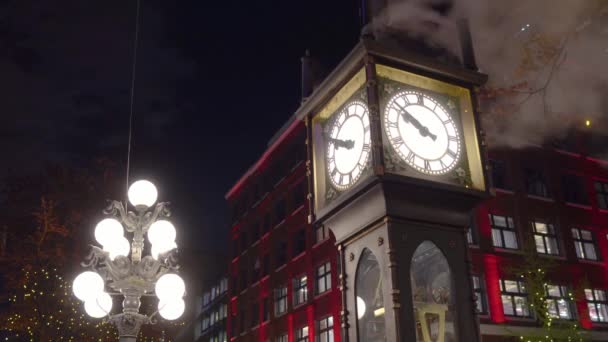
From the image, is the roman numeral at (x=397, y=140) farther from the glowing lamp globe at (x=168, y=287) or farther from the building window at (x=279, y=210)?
the building window at (x=279, y=210)

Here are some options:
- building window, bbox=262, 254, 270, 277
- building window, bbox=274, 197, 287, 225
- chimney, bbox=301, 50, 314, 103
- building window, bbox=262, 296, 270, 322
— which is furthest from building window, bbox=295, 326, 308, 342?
chimney, bbox=301, 50, 314, 103

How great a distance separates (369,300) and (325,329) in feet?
79.6

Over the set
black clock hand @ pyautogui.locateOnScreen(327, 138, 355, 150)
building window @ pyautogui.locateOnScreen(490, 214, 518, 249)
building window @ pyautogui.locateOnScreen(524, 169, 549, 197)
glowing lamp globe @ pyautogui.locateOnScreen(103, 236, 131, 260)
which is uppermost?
building window @ pyautogui.locateOnScreen(524, 169, 549, 197)

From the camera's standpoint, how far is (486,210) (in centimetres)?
2680

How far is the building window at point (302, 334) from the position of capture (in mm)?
30516

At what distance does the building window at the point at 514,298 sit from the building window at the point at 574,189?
616 centimetres

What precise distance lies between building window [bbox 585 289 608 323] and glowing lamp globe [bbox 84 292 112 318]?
82.1ft

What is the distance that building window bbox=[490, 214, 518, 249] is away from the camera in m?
26.9

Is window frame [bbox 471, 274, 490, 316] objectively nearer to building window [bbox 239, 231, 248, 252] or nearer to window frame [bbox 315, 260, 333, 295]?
window frame [bbox 315, 260, 333, 295]

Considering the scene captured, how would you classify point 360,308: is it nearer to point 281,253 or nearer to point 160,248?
point 160,248

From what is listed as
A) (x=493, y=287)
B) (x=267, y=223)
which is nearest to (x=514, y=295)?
(x=493, y=287)

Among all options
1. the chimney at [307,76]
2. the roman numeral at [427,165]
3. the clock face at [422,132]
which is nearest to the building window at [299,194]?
the chimney at [307,76]

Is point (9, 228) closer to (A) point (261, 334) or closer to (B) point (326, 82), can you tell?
(B) point (326, 82)

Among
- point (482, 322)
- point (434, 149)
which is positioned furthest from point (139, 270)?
point (482, 322)
